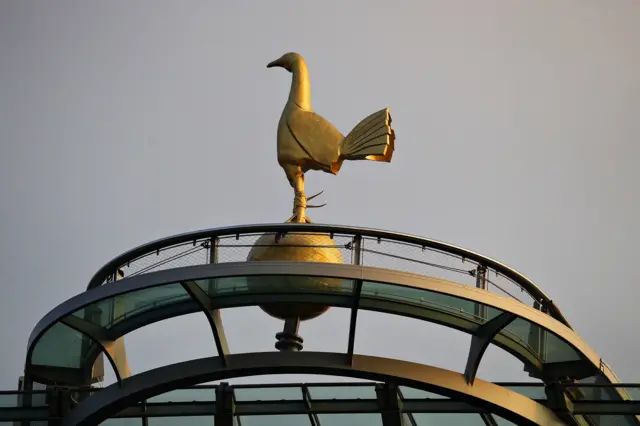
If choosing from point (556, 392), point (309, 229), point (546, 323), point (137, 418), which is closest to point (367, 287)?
point (309, 229)

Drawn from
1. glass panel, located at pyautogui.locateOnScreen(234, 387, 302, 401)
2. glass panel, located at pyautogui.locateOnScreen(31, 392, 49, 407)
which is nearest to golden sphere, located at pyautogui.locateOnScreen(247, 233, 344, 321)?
glass panel, located at pyautogui.locateOnScreen(234, 387, 302, 401)

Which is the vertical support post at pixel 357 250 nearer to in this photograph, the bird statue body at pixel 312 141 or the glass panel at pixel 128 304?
the bird statue body at pixel 312 141

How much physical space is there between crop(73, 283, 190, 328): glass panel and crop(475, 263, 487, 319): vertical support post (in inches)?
199

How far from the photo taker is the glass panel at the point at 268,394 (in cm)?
2753

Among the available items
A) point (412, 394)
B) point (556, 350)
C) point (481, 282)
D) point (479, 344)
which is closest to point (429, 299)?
point (481, 282)

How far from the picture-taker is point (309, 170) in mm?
27531

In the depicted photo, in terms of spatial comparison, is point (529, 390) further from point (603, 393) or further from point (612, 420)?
point (612, 420)

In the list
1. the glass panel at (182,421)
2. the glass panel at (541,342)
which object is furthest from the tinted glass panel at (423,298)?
the glass panel at (182,421)

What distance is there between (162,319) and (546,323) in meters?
6.81

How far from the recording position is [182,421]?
28359 millimetres

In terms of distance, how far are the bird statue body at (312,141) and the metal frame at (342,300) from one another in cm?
328

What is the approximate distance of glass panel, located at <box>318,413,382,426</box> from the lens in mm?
28578

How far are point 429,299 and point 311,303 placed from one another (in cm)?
211

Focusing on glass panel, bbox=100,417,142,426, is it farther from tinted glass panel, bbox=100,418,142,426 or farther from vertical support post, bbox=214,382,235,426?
vertical support post, bbox=214,382,235,426
